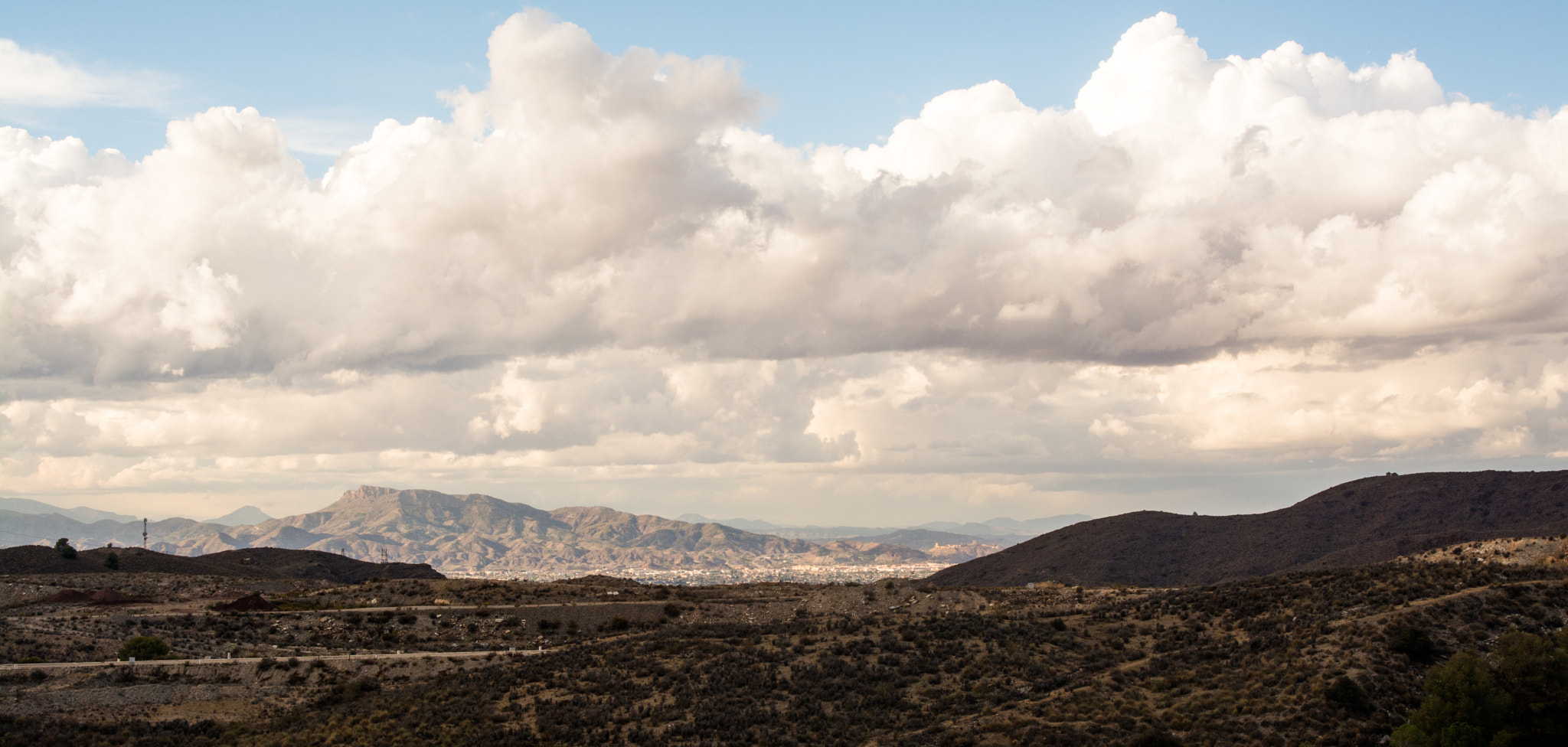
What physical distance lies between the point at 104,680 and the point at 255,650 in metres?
12.4

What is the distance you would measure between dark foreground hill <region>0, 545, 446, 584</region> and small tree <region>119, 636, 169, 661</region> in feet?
231

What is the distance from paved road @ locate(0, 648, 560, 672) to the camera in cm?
5647

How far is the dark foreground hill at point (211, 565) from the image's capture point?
12469 cm

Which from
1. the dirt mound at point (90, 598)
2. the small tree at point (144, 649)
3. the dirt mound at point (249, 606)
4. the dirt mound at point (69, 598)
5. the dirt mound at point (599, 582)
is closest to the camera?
the small tree at point (144, 649)

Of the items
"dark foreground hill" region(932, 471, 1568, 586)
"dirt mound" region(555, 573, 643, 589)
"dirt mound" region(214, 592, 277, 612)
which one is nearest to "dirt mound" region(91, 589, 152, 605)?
"dirt mound" region(214, 592, 277, 612)

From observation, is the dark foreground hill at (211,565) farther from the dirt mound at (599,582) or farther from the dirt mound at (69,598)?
the dirt mound at (599,582)

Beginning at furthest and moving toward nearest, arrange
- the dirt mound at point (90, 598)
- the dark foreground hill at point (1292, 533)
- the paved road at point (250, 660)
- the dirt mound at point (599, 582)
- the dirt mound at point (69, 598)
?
the dark foreground hill at point (1292, 533) → the dirt mound at point (599, 582) → the dirt mound at point (69, 598) → the dirt mound at point (90, 598) → the paved road at point (250, 660)

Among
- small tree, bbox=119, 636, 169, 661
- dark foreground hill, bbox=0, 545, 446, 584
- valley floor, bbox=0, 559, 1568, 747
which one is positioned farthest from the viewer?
dark foreground hill, bbox=0, 545, 446, 584

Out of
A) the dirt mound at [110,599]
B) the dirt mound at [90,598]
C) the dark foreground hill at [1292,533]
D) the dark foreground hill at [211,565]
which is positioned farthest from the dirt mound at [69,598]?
the dark foreground hill at [1292,533]

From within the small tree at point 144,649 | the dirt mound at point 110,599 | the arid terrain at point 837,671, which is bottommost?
the arid terrain at point 837,671

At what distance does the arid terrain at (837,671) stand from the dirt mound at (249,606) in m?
4.83

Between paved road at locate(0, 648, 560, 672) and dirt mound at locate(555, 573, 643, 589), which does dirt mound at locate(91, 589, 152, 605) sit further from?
dirt mound at locate(555, 573, 643, 589)

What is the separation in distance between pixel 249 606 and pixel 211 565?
78634 mm

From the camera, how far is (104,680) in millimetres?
55000
